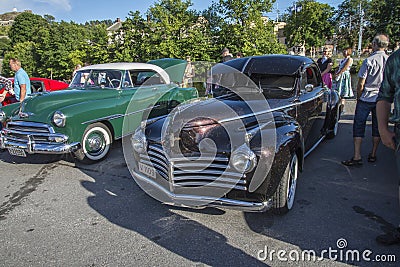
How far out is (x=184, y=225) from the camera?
3.09 metres

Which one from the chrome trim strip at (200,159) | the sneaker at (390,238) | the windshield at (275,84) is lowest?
the sneaker at (390,238)

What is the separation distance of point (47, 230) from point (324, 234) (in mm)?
2863

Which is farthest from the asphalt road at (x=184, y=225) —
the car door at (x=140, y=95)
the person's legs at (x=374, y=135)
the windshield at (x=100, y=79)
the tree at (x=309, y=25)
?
the tree at (x=309, y=25)

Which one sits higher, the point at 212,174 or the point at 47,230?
the point at 212,174

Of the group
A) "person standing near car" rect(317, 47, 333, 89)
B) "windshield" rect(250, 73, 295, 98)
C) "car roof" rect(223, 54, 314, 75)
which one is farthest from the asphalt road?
"person standing near car" rect(317, 47, 333, 89)

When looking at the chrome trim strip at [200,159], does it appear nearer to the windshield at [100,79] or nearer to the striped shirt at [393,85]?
the striped shirt at [393,85]

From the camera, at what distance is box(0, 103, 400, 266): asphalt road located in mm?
2576

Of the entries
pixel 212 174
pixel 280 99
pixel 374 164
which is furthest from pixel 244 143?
pixel 374 164

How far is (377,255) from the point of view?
2.52m

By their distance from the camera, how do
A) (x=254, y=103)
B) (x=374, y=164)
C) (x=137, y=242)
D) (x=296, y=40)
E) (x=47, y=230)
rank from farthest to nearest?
(x=296, y=40) < (x=374, y=164) < (x=254, y=103) < (x=47, y=230) < (x=137, y=242)

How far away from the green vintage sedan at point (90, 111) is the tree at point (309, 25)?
37787mm

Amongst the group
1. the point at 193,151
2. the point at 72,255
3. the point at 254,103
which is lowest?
the point at 72,255

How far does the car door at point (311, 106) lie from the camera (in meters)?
4.09

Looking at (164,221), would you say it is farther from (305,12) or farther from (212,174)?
(305,12)
